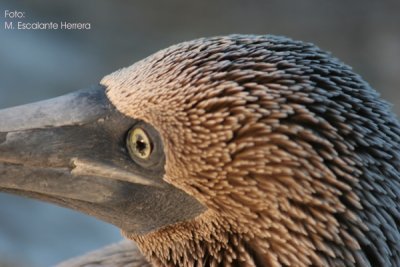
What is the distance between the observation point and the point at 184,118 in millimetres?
3600

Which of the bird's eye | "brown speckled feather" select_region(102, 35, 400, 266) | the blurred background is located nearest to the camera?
"brown speckled feather" select_region(102, 35, 400, 266)

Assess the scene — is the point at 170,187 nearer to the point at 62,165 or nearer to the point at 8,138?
the point at 62,165

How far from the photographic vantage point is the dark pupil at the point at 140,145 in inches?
147

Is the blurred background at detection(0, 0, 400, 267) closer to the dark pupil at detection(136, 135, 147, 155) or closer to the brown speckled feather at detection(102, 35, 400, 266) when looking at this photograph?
the dark pupil at detection(136, 135, 147, 155)

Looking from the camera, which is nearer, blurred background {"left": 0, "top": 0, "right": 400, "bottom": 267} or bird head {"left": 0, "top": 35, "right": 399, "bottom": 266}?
bird head {"left": 0, "top": 35, "right": 399, "bottom": 266}

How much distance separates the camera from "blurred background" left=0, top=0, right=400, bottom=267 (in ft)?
34.7

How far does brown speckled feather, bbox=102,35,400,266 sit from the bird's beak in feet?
0.47

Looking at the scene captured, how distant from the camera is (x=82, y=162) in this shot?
3785mm

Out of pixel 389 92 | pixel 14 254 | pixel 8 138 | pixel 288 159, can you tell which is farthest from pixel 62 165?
pixel 389 92

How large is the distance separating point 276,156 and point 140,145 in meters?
0.60

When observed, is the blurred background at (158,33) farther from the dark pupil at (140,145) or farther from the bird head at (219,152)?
the dark pupil at (140,145)

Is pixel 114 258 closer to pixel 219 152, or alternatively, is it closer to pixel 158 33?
pixel 219 152

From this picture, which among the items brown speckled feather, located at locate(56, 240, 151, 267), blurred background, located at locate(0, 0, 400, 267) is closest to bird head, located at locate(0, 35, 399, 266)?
brown speckled feather, located at locate(56, 240, 151, 267)

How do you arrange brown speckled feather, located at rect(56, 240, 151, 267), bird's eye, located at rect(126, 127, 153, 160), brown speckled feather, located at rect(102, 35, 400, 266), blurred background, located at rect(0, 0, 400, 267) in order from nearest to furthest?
brown speckled feather, located at rect(102, 35, 400, 266) < bird's eye, located at rect(126, 127, 153, 160) < brown speckled feather, located at rect(56, 240, 151, 267) < blurred background, located at rect(0, 0, 400, 267)
